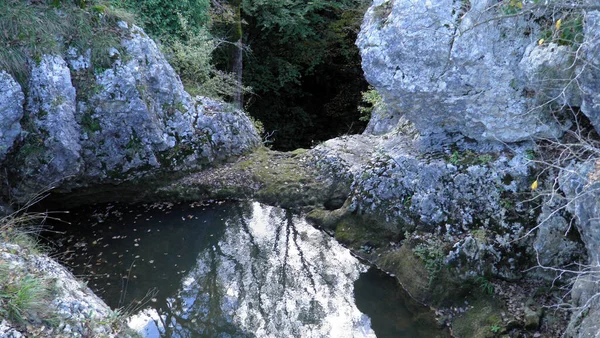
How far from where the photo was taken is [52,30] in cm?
823

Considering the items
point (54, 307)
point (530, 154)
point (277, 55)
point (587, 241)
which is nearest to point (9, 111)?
point (54, 307)

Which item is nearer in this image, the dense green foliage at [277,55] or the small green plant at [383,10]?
the small green plant at [383,10]

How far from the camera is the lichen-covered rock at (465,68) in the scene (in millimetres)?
6355

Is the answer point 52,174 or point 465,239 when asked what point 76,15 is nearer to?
point 52,174

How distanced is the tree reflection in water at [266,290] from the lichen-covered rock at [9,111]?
3580 millimetres

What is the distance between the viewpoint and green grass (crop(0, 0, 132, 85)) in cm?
780

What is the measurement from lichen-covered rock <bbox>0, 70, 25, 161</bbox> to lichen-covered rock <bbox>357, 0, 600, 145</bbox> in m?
5.57

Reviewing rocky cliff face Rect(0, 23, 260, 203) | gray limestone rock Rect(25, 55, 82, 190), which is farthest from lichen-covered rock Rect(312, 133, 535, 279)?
gray limestone rock Rect(25, 55, 82, 190)

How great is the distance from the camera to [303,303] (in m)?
6.64

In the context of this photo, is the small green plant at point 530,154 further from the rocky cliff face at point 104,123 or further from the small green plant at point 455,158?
the rocky cliff face at point 104,123

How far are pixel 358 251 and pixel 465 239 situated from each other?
1806mm

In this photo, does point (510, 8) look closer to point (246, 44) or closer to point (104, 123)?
point (104, 123)

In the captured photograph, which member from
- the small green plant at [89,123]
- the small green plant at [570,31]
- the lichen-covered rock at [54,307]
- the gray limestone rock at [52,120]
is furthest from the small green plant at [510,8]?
the gray limestone rock at [52,120]

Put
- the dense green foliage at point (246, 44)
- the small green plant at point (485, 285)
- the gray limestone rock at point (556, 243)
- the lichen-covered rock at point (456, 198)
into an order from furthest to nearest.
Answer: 1. the dense green foliage at point (246, 44)
2. the lichen-covered rock at point (456, 198)
3. the small green plant at point (485, 285)
4. the gray limestone rock at point (556, 243)
